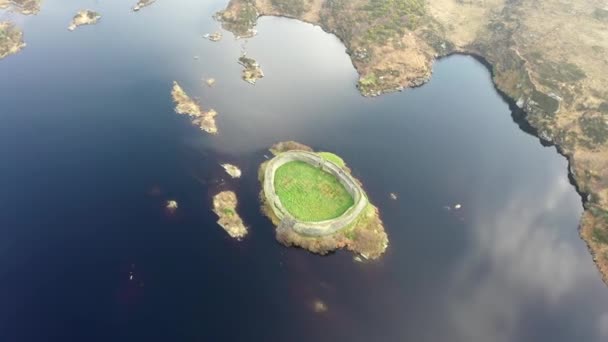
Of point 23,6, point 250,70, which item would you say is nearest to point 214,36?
point 250,70

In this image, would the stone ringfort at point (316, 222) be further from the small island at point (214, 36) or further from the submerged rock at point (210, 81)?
the small island at point (214, 36)

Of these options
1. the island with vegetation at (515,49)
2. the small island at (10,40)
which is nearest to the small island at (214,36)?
the island with vegetation at (515,49)

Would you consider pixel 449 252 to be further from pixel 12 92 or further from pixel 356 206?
pixel 12 92

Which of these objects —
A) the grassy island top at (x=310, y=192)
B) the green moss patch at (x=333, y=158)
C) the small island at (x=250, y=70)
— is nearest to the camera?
the grassy island top at (x=310, y=192)

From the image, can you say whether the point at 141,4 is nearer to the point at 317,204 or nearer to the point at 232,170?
the point at 232,170

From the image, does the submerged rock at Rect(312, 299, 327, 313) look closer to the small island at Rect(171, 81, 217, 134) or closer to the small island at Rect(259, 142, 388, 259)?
the small island at Rect(259, 142, 388, 259)

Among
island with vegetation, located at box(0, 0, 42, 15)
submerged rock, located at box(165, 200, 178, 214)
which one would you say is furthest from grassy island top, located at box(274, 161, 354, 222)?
island with vegetation, located at box(0, 0, 42, 15)

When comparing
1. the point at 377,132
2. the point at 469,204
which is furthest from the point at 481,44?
the point at 469,204
